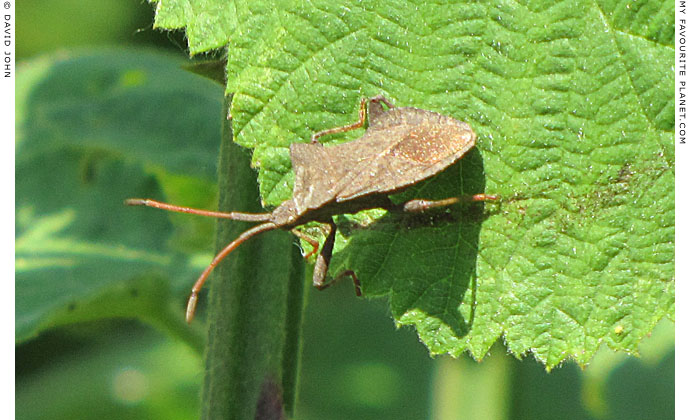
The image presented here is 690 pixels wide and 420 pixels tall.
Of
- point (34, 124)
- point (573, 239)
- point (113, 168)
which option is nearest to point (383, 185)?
point (573, 239)

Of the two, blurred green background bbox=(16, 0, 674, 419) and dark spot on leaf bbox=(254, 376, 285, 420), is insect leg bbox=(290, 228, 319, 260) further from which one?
blurred green background bbox=(16, 0, 674, 419)

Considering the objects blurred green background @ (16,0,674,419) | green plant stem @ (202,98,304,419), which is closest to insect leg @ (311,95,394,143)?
green plant stem @ (202,98,304,419)

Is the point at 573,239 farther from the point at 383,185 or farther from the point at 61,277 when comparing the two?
the point at 61,277

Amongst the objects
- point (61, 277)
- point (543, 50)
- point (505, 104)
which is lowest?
point (61, 277)

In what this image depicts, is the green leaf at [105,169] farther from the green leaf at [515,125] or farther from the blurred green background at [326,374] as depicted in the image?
the green leaf at [515,125]

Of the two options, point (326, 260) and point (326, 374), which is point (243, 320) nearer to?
point (326, 260)

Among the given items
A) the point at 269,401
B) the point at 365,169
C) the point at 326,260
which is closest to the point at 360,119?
the point at 365,169

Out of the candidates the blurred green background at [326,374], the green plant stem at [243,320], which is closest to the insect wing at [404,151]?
the green plant stem at [243,320]
